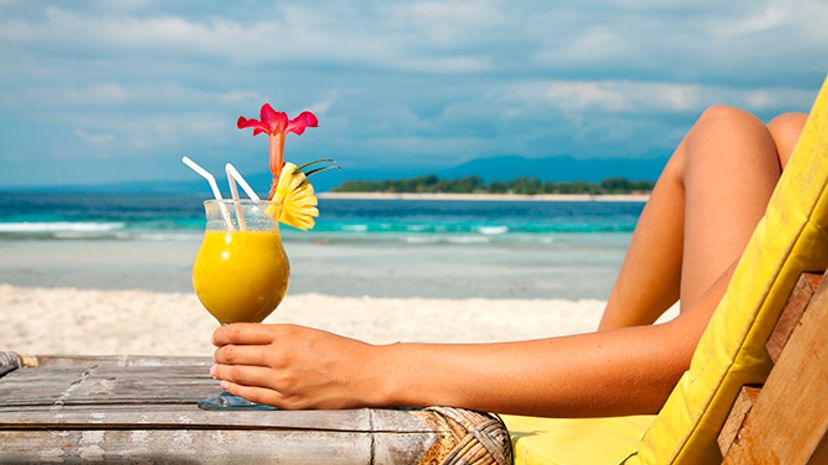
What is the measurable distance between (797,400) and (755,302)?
11 centimetres

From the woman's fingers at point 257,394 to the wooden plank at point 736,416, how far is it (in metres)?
0.64

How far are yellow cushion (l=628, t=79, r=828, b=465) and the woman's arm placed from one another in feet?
0.47

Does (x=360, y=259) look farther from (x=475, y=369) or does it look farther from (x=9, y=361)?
(x=475, y=369)

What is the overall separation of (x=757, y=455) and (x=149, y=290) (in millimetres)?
9118

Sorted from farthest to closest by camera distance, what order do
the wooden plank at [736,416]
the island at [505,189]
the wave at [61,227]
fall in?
the island at [505,189] → the wave at [61,227] → the wooden plank at [736,416]

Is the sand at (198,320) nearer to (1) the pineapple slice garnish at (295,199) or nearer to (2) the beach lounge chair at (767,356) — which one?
(1) the pineapple slice garnish at (295,199)

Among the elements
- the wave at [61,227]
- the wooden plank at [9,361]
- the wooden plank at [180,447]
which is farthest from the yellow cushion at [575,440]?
the wave at [61,227]

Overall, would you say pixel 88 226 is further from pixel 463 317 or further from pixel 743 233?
pixel 743 233

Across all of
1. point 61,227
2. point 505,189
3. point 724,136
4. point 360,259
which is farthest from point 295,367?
point 505,189

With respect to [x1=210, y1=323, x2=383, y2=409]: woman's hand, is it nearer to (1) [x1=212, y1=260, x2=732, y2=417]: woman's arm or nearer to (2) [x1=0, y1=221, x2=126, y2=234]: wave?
(1) [x1=212, y1=260, x2=732, y2=417]: woman's arm

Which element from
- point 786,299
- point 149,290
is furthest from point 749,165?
point 149,290

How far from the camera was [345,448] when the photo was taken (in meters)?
1.20

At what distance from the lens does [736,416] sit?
39.1 inches

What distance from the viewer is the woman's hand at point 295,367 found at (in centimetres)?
125
